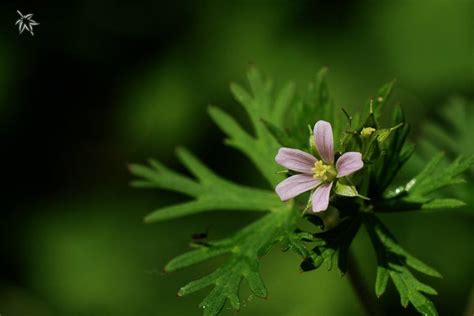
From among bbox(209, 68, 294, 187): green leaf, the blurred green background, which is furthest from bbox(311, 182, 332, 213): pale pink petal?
the blurred green background

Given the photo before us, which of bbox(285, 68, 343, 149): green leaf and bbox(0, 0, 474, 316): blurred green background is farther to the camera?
bbox(0, 0, 474, 316): blurred green background

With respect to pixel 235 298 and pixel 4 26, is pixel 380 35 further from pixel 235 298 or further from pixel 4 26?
pixel 235 298

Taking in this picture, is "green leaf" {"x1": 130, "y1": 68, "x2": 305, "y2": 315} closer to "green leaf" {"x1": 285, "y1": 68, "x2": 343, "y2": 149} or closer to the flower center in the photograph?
"green leaf" {"x1": 285, "y1": 68, "x2": 343, "y2": 149}

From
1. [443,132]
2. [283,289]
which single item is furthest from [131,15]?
[443,132]

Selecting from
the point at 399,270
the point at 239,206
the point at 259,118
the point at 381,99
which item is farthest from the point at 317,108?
the point at 399,270

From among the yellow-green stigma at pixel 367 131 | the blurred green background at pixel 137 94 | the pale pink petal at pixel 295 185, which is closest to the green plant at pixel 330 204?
the yellow-green stigma at pixel 367 131

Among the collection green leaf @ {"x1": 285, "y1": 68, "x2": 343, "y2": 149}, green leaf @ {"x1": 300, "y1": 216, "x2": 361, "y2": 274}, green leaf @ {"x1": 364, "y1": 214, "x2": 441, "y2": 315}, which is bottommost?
green leaf @ {"x1": 364, "y1": 214, "x2": 441, "y2": 315}
